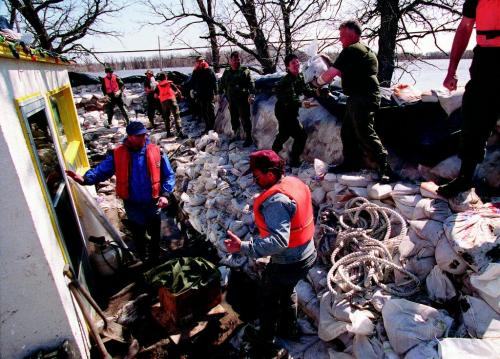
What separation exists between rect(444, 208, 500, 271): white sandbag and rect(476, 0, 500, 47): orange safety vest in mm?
1254

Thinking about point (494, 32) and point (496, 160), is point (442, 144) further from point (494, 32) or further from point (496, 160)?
point (494, 32)

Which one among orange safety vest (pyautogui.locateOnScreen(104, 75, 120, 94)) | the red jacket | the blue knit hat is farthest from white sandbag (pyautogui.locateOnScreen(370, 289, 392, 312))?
orange safety vest (pyautogui.locateOnScreen(104, 75, 120, 94))

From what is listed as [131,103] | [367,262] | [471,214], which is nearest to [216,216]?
[367,262]

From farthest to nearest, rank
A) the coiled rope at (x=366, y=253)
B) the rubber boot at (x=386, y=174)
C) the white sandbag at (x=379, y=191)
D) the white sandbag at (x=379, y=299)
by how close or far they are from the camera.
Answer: the rubber boot at (x=386, y=174)
the white sandbag at (x=379, y=191)
the coiled rope at (x=366, y=253)
the white sandbag at (x=379, y=299)

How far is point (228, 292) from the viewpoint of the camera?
3.48 metres

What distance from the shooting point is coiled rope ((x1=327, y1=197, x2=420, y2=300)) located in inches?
102

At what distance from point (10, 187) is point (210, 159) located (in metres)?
4.24

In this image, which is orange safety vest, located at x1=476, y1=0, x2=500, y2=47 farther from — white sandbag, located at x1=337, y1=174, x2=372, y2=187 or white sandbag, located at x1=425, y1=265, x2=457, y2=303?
white sandbag, located at x1=425, y1=265, x2=457, y2=303

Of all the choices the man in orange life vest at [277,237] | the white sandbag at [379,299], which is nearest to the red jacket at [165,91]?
the man in orange life vest at [277,237]

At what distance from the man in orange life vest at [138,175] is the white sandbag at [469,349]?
2637 mm

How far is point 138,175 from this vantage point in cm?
333

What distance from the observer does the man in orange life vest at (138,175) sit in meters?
3.23

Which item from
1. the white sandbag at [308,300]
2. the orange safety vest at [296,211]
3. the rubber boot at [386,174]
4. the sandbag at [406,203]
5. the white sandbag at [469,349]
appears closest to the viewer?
the white sandbag at [469,349]

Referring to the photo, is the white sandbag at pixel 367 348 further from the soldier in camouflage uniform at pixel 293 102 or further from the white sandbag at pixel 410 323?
the soldier in camouflage uniform at pixel 293 102
